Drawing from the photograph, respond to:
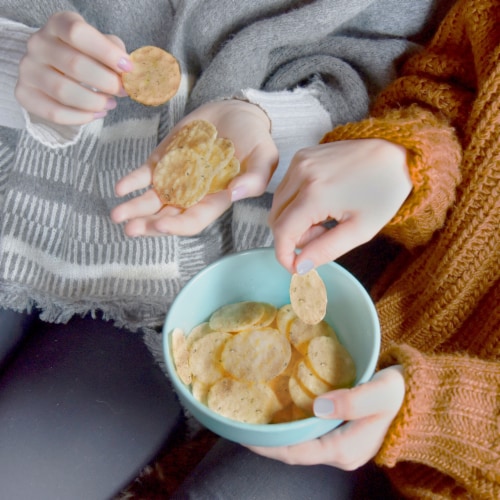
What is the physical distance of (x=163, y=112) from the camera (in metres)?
0.83

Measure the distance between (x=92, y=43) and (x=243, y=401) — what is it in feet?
1.40

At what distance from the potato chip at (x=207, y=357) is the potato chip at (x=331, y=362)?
0.31 feet

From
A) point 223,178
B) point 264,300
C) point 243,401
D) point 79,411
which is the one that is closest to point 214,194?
point 223,178

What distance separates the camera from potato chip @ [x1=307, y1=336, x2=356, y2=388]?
0.55 metres

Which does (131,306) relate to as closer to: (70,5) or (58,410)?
(58,410)

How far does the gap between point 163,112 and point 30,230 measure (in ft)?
0.83

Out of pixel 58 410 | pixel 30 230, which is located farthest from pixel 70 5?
pixel 58 410

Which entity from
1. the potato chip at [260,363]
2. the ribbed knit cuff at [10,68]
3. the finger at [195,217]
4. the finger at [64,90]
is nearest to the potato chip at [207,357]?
the potato chip at [260,363]

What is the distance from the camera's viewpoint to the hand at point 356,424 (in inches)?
19.6

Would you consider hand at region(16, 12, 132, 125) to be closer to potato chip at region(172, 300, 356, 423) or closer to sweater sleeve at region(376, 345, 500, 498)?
potato chip at region(172, 300, 356, 423)

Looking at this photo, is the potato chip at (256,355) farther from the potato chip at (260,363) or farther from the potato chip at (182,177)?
the potato chip at (182,177)

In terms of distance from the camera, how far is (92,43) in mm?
639

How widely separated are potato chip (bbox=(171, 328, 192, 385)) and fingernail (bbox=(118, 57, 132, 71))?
0.31 meters

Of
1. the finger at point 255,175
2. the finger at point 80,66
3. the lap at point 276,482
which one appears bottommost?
the lap at point 276,482
